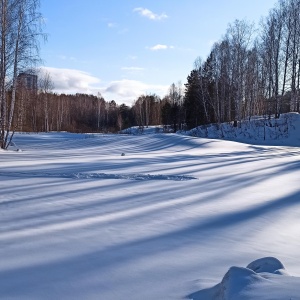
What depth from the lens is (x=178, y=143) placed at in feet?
62.5

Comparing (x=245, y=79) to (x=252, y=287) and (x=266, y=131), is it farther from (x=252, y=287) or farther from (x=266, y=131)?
(x=252, y=287)

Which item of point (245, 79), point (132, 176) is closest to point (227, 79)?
point (245, 79)

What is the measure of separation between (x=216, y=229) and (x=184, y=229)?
1.28 feet

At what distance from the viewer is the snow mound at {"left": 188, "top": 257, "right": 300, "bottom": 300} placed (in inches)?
75.8

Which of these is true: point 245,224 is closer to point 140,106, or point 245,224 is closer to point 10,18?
point 10,18

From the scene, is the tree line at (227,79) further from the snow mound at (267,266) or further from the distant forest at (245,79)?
the snow mound at (267,266)

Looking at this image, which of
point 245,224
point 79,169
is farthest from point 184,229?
point 79,169

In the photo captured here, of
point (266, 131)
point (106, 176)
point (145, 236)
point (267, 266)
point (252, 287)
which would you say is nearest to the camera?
point (252, 287)

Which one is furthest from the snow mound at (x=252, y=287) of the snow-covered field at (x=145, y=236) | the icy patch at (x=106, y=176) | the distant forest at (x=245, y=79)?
the distant forest at (x=245, y=79)

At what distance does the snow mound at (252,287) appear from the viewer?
1926 millimetres

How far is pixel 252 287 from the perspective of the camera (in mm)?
2062

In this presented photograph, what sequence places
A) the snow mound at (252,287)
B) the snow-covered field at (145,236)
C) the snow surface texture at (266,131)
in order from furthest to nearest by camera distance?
1. the snow surface texture at (266,131)
2. the snow-covered field at (145,236)
3. the snow mound at (252,287)

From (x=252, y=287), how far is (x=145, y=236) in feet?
5.92

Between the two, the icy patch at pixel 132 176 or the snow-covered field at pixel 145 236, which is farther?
the icy patch at pixel 132 176
